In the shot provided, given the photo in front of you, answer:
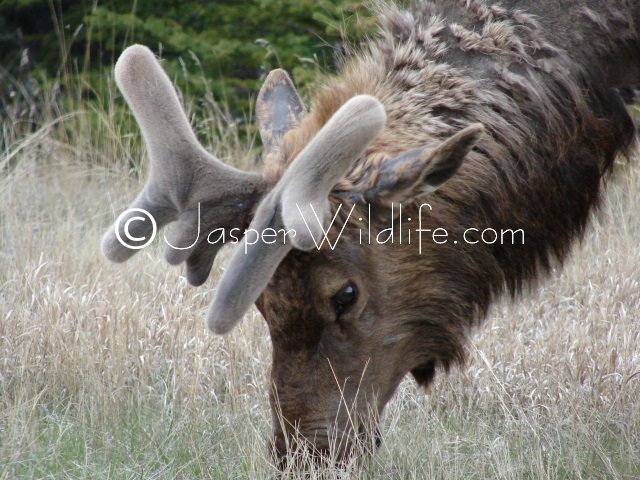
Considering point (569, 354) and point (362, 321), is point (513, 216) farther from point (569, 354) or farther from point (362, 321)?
point (569, 354)

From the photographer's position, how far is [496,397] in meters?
5.15

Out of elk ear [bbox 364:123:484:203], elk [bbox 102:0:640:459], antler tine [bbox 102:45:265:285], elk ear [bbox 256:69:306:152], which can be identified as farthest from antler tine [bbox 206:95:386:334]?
elk ear [bbox 256:69:306:152]

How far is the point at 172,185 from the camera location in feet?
12.1

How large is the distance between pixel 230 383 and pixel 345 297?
168 cm

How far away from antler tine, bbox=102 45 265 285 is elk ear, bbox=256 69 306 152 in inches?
23.2

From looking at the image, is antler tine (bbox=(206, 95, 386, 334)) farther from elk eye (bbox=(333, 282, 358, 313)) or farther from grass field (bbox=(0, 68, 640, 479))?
grass field (bbox=(0, 68, 640, 479))

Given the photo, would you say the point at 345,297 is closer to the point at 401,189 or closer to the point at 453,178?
the point at 401,189

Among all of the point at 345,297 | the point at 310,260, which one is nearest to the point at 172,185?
the point at 310,260

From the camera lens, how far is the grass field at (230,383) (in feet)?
13.9

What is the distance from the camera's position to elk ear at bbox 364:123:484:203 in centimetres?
336

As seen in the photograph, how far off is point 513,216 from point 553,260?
1.44 ft

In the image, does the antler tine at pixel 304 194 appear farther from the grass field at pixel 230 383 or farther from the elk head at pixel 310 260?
Answer: the grass field at pixel 230 383

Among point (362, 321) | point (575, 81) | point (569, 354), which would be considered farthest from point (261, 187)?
point (569, 354)

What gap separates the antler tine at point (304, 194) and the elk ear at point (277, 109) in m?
0.96
